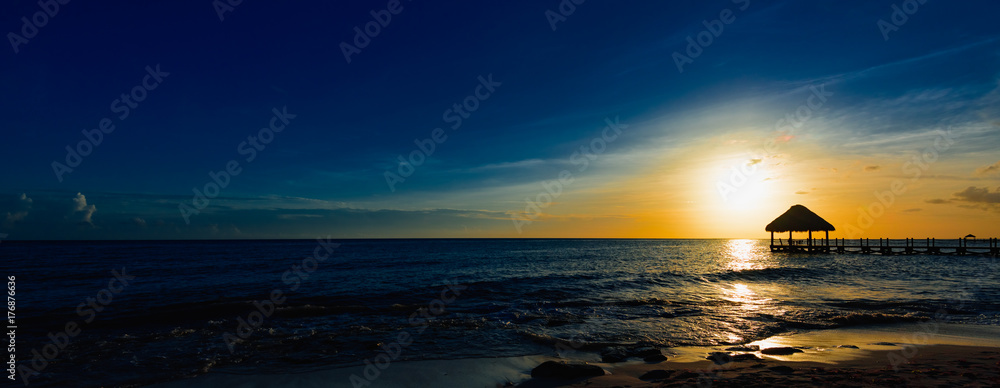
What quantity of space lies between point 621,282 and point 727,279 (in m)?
8.21

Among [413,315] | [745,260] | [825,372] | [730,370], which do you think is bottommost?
[745,260]

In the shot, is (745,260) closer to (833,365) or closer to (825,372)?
(833,365)

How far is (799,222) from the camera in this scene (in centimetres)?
5350

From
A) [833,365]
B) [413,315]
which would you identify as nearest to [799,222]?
[833,365]

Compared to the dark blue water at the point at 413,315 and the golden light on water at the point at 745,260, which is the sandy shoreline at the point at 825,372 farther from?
the golden light on water at the point at 745,260

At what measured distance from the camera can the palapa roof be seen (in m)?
52.4

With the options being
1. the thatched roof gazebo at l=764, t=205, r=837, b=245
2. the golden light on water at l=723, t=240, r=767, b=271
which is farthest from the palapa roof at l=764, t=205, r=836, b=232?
the golden light on water at l=723, t=240, r=767, b=271

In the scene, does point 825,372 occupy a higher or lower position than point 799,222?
lower

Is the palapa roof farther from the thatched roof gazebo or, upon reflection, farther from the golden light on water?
the golden light on water

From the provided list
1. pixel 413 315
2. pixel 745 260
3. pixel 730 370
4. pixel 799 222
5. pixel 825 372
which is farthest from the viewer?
pixel 745 260

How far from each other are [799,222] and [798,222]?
13 cm

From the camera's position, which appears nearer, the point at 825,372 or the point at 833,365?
the point at 825,372

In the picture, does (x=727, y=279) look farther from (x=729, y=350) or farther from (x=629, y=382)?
(x=629, y=382)

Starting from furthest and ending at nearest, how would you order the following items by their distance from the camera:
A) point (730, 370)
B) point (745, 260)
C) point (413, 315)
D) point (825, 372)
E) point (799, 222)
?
point (745, 260) → point (799, 222) → point (413, 315) → point (730, 370) → point (825, 372)
